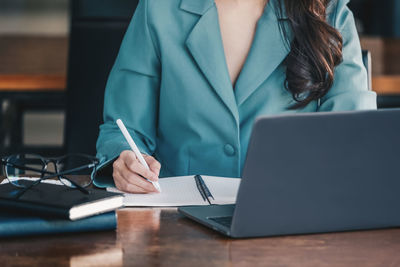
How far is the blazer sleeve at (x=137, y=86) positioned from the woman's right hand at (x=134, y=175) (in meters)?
0.25

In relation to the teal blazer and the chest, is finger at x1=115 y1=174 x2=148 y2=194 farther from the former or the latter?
the chest

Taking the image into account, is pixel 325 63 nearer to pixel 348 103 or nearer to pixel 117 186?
pixel 348 103

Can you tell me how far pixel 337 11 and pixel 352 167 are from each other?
2.17 feet

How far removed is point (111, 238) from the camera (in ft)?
2.16

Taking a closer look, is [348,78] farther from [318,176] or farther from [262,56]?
[318,176]

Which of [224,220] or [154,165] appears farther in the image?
[154,165]

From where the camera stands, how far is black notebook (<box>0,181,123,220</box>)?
0.65 meters

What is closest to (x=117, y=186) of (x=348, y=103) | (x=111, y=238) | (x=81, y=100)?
(x=111, y=238)

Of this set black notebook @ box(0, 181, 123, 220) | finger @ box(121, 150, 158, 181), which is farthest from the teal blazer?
black notebook @ box(0, 181, 123, 220)

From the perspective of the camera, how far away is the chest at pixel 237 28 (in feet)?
3.95

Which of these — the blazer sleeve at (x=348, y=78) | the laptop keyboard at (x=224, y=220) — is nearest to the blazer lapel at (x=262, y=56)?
the blazer sleeve at (x=348, y=78)

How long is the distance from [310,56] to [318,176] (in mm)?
564

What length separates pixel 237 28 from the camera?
122 cm

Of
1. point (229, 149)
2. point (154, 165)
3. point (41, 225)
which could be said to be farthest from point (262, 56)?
point (41, 225)
